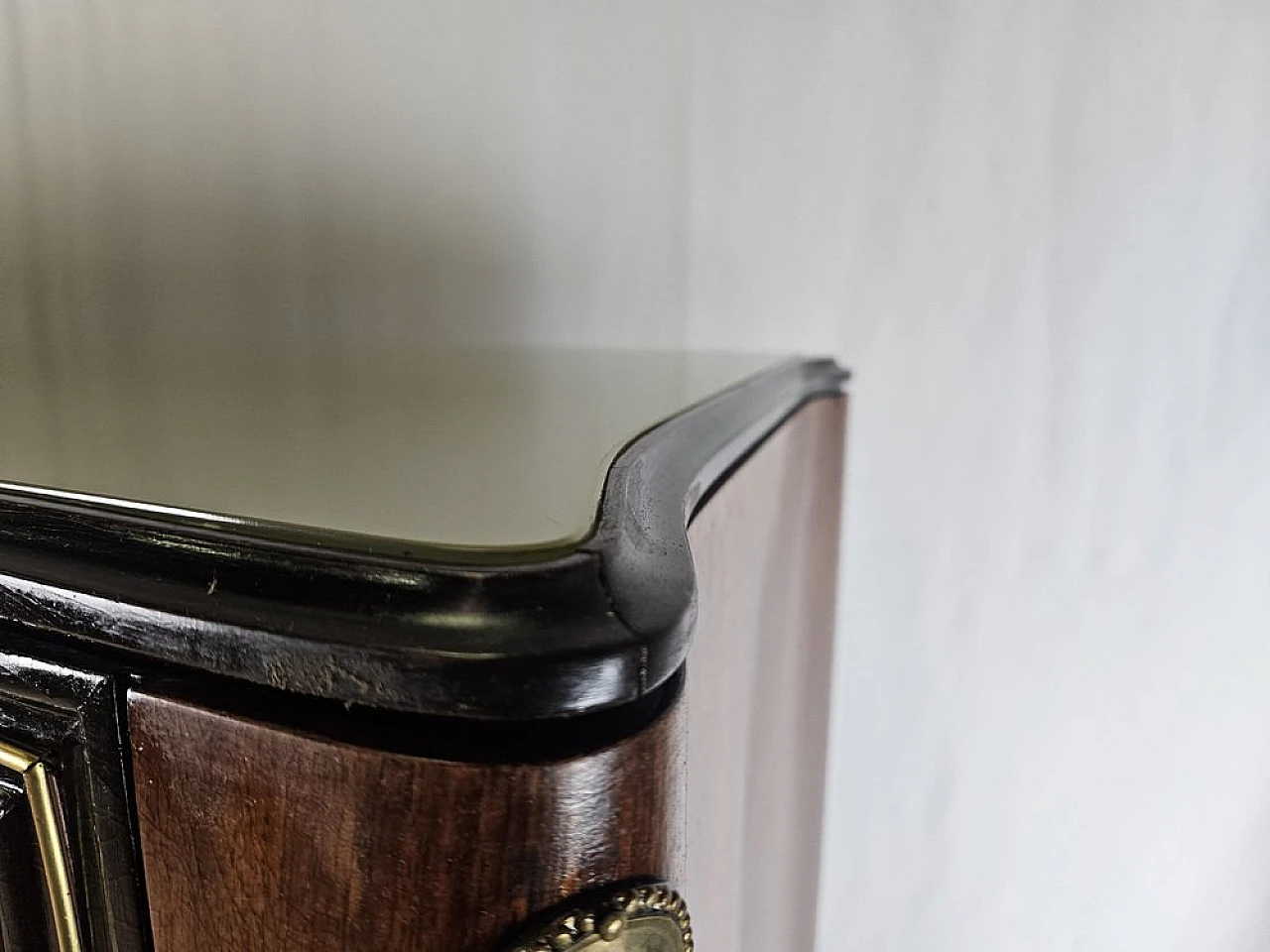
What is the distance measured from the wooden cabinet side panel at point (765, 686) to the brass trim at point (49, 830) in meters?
0.18

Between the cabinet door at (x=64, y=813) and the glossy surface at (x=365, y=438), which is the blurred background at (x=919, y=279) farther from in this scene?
the cabinet door at (x=64, y=813)

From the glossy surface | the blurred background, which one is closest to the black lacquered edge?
the glossy surface

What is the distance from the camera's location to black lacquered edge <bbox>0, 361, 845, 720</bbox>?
0.62ft

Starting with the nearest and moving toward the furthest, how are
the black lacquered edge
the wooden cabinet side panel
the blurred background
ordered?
the black lacquered edge, the wooden cabinet side panel, the blurred background

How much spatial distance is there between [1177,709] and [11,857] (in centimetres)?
72

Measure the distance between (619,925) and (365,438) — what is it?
0.66 feet

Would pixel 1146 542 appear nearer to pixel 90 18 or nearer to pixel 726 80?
pixel 726 80

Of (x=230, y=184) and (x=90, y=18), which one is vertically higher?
(x=90, y=18)

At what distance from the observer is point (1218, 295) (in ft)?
2.06

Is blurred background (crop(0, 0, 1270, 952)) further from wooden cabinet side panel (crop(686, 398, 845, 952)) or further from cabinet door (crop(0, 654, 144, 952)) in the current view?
cabinet door (crop(0, 654, 144, 952))

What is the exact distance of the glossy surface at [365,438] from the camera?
0.24 meters

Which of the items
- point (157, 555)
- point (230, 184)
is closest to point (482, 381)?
point (157, 555)


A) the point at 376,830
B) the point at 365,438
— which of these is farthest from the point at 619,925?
the point at 365,438

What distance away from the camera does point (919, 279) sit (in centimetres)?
67
